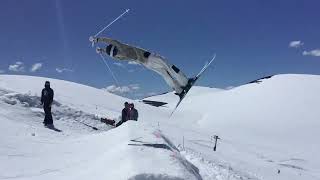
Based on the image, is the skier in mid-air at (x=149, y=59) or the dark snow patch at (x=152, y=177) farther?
the skier in mid-air at (x=149, y=59)

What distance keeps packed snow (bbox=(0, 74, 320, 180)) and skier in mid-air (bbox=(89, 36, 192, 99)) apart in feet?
5.51

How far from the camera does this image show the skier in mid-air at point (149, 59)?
14078 mm

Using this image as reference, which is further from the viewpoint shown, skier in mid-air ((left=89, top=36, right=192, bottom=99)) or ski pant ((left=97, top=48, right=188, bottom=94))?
ski pant ((left=97, top=48, right=188, bottom=94))

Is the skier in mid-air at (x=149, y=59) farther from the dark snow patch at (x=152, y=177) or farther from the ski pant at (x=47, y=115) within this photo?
the ski pant at (x=47, y=115)

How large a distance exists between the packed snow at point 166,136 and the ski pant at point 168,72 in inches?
62.9

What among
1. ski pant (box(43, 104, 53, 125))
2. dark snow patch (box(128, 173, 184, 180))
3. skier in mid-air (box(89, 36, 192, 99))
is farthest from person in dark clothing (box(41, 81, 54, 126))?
dark snow patch (box(128, 173, 184, 180))

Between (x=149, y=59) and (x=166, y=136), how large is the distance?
2.94 meters

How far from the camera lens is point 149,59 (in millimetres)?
14375

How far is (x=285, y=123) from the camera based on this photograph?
45188 mm

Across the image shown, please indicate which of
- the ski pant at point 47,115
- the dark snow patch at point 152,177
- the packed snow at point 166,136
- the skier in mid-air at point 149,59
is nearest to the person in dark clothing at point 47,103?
the ski pant at point 47,115

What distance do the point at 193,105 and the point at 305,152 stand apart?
1977 centimetres

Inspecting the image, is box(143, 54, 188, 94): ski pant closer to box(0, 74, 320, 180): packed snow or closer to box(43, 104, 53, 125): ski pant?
box(0, 74, 320, 180): packed snow

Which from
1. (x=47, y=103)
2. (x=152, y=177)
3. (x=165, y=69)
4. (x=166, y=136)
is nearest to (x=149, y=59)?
(x=165, y=69)

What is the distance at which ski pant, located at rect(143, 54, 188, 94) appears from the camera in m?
14.5
